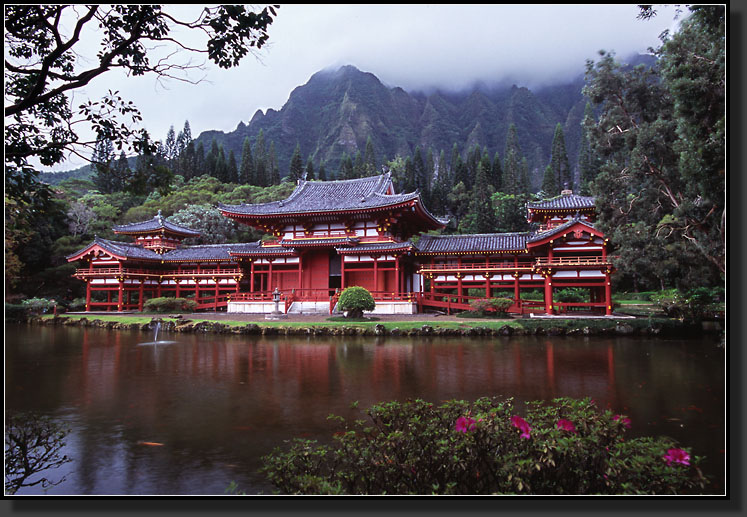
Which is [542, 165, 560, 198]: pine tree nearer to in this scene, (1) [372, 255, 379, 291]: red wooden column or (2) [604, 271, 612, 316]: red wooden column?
(2) [604, 271, 612, 316]: red wooden column

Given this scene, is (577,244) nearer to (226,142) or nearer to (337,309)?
(337,309)

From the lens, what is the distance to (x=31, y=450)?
502 cm

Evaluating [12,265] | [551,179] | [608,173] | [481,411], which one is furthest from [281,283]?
[551,179]

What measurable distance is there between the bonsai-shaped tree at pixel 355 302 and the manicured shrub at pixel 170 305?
12.7 m

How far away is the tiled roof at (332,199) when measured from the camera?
2767 cm

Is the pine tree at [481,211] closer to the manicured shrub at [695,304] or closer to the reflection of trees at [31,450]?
the manicured shrub at [695,304]

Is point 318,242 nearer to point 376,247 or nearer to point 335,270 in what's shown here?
point 335,270

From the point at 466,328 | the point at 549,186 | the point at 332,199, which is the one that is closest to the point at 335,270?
the point at 332,199

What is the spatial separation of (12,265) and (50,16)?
32.3 metres

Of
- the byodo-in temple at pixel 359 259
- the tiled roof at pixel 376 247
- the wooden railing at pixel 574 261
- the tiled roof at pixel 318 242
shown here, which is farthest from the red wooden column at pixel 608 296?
the tiled roof at pixel 318 242

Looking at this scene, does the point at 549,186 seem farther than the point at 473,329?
Yes

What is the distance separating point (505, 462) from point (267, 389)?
6.01m

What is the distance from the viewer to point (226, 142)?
94438 millimetres

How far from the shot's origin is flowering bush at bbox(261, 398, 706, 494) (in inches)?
123
